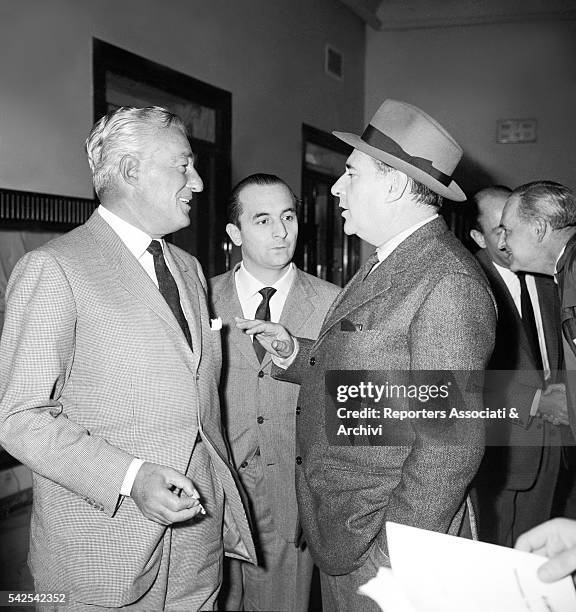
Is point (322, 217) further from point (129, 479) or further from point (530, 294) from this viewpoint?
point (129, 479)

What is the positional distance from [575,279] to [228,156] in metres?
2.60

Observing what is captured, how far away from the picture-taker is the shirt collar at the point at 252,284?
2043mm

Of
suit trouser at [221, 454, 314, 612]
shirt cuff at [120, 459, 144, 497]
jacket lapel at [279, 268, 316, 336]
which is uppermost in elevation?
jacket lapel at [279, 268, 316, 336]

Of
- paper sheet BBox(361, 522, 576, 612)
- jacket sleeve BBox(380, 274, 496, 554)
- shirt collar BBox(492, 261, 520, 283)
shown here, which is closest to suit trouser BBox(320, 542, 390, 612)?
jacket sleeve BBox(380, 274, 496, 554)

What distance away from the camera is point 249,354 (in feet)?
6.35

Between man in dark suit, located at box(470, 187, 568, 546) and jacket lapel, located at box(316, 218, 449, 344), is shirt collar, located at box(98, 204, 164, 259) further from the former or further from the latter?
man in dark suit, located at box(470, 187, 568, 546)

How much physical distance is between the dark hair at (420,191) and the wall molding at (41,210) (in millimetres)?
1408

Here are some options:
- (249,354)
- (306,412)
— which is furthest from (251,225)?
(306,412)

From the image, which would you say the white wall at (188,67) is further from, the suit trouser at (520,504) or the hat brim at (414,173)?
the suit trouser at (520,504)

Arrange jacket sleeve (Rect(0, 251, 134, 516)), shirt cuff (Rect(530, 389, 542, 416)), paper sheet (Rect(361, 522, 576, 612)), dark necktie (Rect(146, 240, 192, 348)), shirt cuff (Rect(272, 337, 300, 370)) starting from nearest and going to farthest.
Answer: paper sheet (Rect(361, 522, 576, 612)) < jacket sleeve (Rect(0, 251, 134, 516)) < dark necktie (Rect(146, 240, 192, 348)) < shirt cuff (Rect(272, 337, 300, 370)) < shirt cuff (Rect(530, 389, 542, 416))

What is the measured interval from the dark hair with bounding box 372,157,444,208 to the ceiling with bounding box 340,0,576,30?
14.1ft

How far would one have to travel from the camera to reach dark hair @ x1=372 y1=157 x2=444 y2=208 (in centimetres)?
137

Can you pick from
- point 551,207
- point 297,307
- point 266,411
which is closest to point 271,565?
point 266,411

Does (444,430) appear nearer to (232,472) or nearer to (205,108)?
(232,472)
